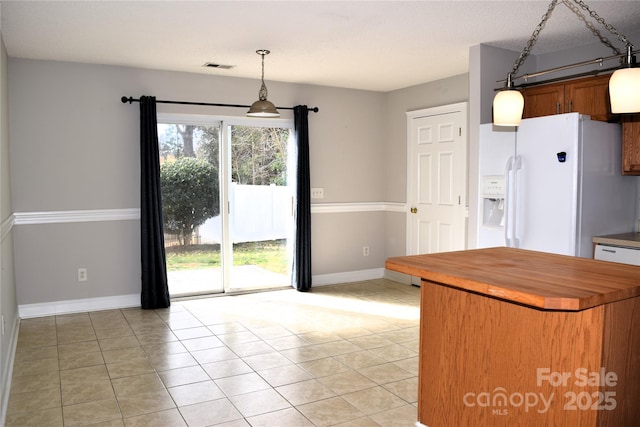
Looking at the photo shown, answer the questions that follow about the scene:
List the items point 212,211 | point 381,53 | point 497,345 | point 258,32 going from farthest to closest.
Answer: point 212,211
point 381,53
point 258,32
point 497,345

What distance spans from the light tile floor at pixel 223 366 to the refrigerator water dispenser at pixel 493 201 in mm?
1206

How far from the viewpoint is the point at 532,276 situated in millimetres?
2312

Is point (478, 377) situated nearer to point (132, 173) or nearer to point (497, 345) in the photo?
point (497, 345)

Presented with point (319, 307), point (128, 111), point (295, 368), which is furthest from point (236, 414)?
point (128, 111)

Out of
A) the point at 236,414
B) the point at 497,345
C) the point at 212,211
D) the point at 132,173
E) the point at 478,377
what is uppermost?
the point at 132,173

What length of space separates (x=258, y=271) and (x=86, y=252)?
1.96 metres

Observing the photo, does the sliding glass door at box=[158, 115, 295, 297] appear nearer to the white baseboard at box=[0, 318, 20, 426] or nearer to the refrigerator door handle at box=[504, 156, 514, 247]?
the white baseboard at box=[0, 318, 20, 426]

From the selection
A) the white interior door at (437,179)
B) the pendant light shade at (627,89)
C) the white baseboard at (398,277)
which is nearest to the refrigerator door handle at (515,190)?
the white interior door at (437,179)

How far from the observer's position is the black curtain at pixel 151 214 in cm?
535

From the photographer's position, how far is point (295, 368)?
378 cm

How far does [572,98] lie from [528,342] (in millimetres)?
2673

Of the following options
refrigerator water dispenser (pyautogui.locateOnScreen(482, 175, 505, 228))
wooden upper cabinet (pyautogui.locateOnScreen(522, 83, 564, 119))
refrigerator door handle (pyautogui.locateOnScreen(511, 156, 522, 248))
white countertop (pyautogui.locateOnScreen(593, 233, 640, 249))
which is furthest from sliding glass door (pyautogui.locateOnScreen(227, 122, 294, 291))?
white countertop (pyautogui.locateOnScreen(593, 233, 640, 249))

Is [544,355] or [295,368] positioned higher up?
[544,355]

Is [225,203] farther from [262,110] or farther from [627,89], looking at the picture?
[627,89]
